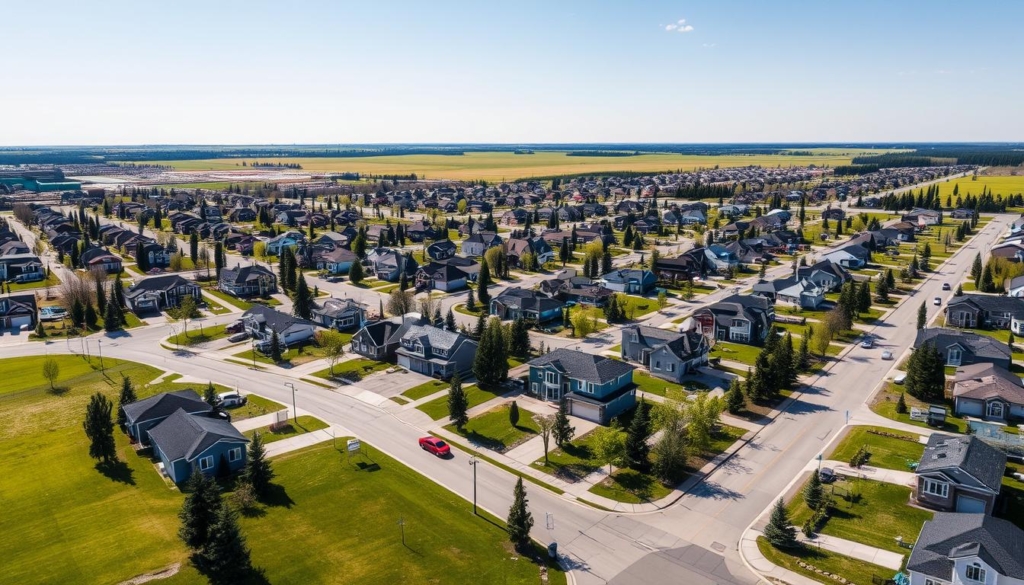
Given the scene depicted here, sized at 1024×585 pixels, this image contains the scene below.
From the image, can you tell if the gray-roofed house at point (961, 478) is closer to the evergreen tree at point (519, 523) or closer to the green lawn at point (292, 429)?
the evergreen tree at point (519, 523)

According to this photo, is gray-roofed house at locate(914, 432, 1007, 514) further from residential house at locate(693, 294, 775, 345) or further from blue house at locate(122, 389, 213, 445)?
blue house at locate(122, 389, 213, 445)

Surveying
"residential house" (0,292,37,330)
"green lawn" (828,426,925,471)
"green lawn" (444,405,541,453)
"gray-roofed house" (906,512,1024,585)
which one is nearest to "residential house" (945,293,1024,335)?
"green lawn" (828,426,925,471)

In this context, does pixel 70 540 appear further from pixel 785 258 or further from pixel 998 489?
pixel 785 258

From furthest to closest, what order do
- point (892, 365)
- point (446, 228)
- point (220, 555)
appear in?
point (446, 228)
point (892, 365)
point (220, 555)

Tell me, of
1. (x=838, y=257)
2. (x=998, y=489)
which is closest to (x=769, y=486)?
(x=998, y=489)

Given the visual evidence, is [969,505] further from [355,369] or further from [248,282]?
[248,282]
